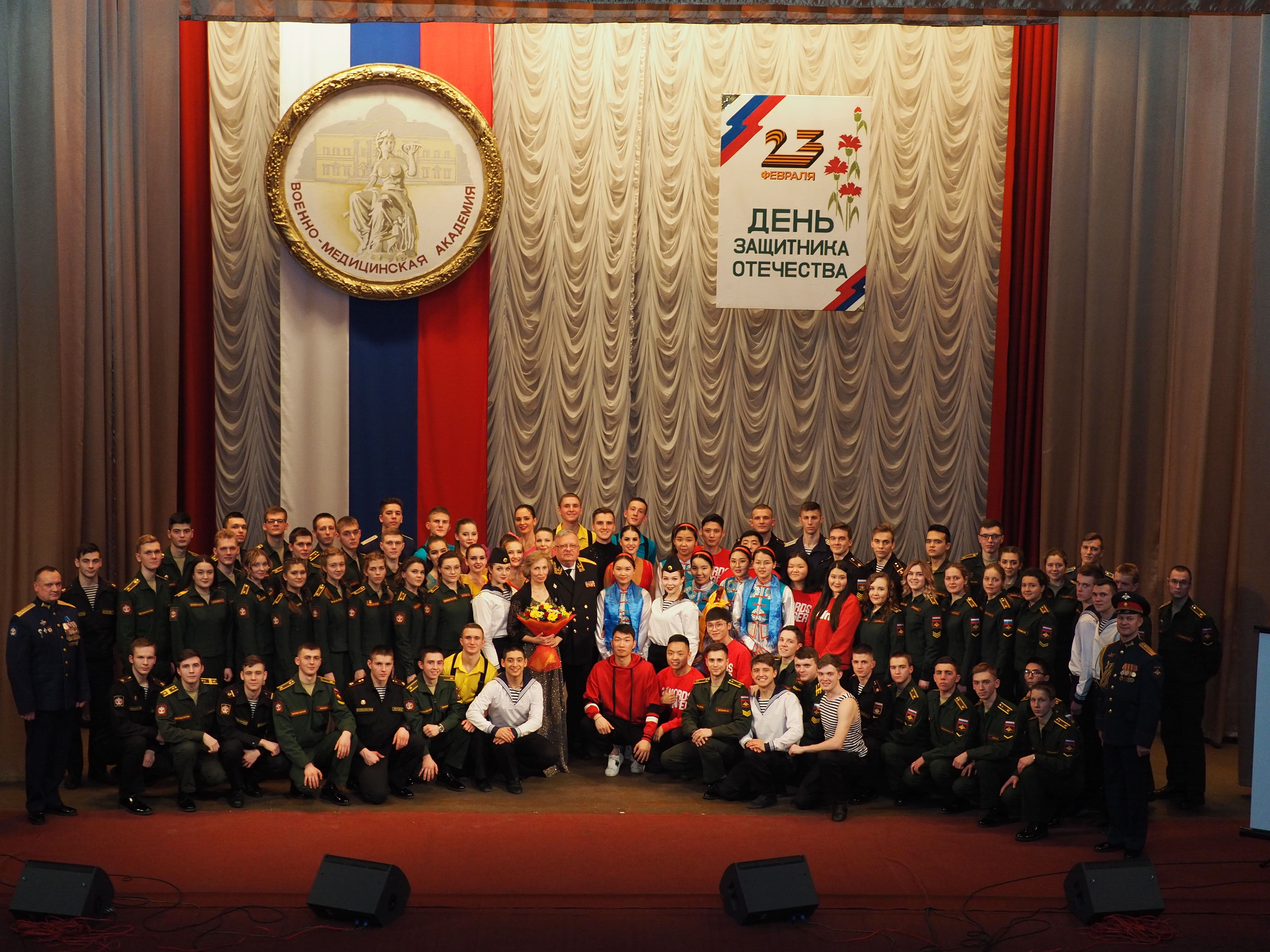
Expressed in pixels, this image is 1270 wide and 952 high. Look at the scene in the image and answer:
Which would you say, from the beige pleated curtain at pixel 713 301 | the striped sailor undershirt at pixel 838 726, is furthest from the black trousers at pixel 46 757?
the striped sailor undershirt at pixel 838 726

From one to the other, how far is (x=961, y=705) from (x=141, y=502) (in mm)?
5813

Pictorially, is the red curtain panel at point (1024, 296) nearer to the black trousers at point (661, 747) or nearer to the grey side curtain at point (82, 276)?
the black trousers at point (661, 747)

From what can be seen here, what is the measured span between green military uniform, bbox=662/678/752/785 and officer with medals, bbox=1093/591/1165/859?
2.07 m

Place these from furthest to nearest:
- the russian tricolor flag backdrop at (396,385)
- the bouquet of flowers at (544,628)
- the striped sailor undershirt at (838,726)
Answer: the russian tricolor flag backdrop at (396,385) → the bouquet of flowers at (544,628) → the striped sailor undershirt at (838,726)

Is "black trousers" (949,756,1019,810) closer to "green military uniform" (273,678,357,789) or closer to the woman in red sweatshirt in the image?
the woman in red sweatshirt

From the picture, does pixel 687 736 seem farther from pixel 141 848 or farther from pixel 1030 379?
pixel 1030 379

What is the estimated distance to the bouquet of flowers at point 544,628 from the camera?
25.4 feet

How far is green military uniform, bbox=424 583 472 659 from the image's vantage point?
7914 mm

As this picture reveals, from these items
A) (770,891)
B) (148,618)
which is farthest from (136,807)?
(770,891)

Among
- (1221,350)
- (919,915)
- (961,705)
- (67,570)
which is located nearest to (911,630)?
(961,705)

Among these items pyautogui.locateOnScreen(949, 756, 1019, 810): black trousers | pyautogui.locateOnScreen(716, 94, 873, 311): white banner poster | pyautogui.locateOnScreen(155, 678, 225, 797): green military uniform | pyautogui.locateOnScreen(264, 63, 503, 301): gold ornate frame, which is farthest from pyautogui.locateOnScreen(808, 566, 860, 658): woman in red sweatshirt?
pyautogui.locateOnScreen(264, 63, 503, 301): gold ornate frame

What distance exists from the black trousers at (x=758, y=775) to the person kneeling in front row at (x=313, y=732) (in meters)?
2.22

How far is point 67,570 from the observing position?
7.82 metres

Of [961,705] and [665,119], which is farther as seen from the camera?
[665,119]
